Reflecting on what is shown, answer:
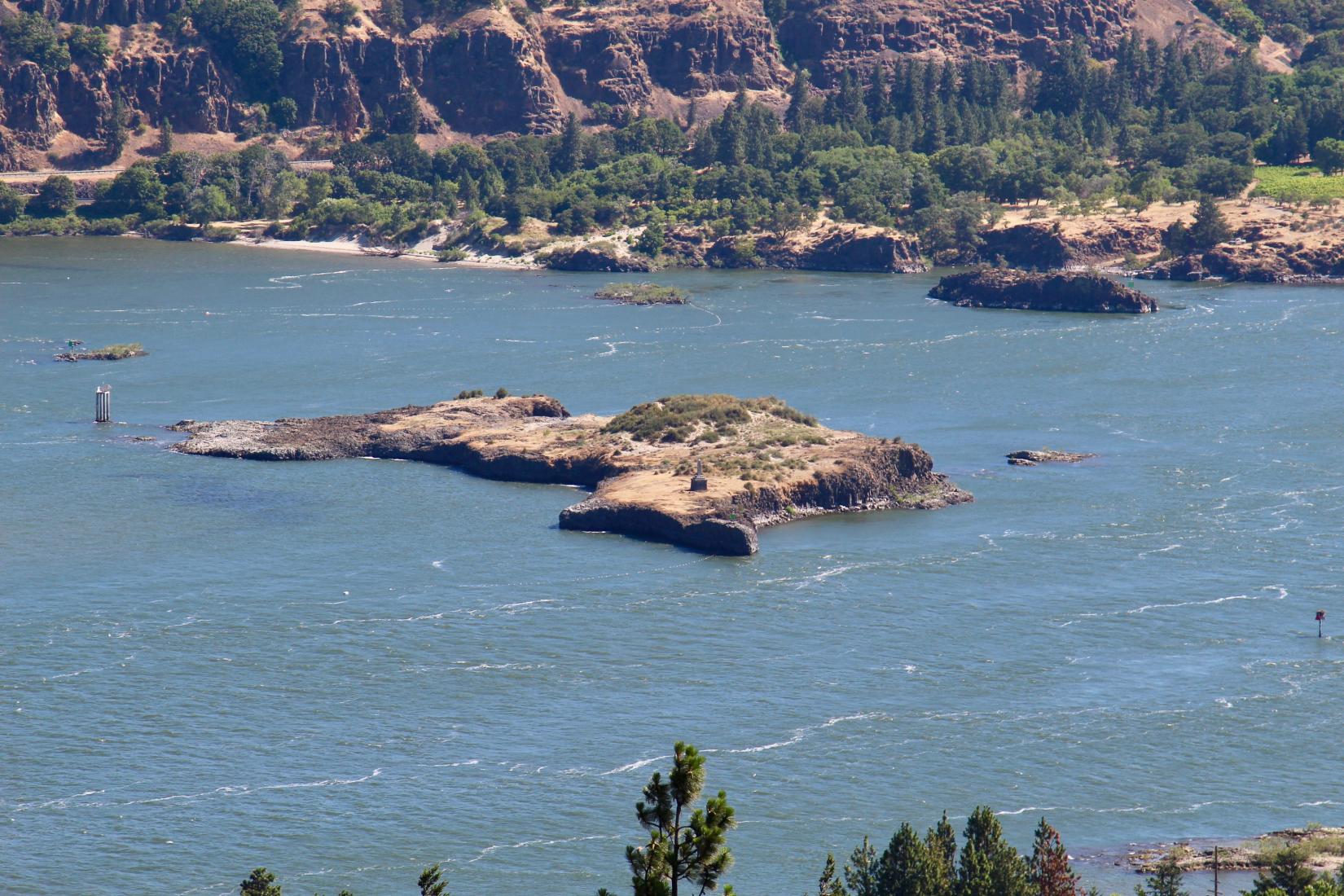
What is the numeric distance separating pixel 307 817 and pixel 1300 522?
65.7 m

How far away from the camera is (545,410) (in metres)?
141

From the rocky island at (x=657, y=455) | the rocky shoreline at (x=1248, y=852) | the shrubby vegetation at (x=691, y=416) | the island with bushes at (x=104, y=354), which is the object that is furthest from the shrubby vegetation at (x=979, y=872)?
the island with bushes at (x=104, y=354)

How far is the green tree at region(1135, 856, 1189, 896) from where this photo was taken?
64.8 meters

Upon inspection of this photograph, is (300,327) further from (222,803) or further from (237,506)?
(222,803)

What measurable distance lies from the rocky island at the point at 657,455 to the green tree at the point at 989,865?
43865mm

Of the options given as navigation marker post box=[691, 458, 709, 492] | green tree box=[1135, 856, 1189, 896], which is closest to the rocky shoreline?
green tree box=[1135, 856, 1189, 896]

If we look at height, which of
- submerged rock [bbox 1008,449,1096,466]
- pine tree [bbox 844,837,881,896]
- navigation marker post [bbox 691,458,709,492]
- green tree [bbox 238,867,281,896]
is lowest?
pine tree [bbox 844,837,881,896]

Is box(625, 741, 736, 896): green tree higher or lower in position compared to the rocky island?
higher

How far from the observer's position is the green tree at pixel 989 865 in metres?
64.0

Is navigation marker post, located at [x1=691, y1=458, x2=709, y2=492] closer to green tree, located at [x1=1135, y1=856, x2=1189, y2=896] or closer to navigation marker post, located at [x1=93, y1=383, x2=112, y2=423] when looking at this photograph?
green tree, located at [x1=1135, y1=856, x2=1189, y2=896]

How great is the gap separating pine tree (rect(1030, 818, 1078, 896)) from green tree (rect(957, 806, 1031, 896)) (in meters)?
0.57

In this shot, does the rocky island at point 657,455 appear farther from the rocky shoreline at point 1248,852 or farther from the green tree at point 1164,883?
the green tree at point 1164,883

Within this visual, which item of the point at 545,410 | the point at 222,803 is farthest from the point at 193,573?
the point at 545,410

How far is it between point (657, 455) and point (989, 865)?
202 feet
